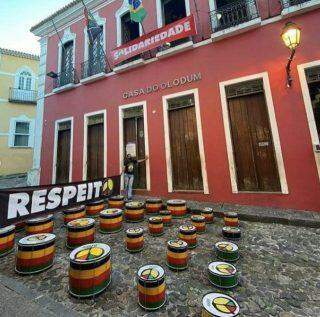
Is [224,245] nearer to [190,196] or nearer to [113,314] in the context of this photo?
[113,314]

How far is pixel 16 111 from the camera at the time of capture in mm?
15570

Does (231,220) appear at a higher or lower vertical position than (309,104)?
lower

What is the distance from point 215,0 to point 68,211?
8.71 metres

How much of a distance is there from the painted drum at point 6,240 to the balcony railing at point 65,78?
852 cm

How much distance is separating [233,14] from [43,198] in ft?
27.5

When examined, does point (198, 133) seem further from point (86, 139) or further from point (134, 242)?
point (86, 139)

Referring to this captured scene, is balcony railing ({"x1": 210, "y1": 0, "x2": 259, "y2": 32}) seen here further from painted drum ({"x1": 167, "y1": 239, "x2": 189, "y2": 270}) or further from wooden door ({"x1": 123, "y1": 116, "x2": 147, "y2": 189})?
painted drum ({"x1": 167, "y1": 239, "x2": 189, "y2": 270})

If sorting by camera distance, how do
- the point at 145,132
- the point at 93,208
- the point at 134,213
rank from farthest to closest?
the point at 145,132 → the point at 93,208 → the point at 134,213

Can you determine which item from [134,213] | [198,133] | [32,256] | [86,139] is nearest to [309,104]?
[198,133]

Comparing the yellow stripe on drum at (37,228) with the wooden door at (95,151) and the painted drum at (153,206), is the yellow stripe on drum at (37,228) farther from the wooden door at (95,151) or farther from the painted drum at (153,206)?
the wooden door at (95,151)

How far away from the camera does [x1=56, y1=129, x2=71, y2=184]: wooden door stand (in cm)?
1014

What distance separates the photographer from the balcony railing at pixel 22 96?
15.5 m

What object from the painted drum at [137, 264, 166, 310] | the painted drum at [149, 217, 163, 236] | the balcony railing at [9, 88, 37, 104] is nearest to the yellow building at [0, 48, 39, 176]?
the balcony railing at [9, 88, 37, 104]

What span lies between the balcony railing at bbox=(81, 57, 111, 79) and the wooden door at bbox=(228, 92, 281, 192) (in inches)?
242
